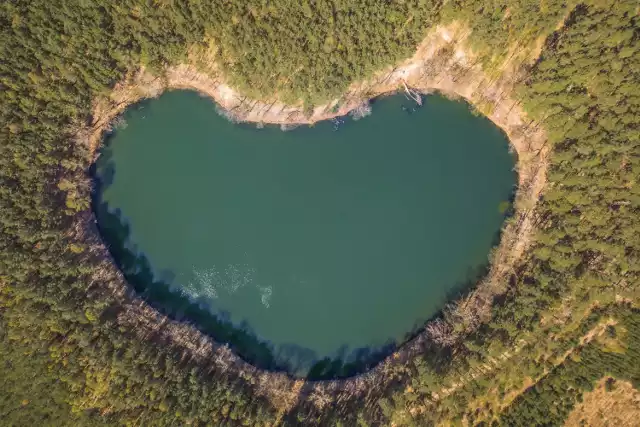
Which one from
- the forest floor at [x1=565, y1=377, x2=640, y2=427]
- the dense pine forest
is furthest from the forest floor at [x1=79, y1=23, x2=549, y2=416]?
the forest floor at [x1=565, y1=377, x2=640, y2=427]

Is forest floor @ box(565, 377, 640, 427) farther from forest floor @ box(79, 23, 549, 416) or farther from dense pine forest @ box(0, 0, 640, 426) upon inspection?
forest floor @ box(79, 23, 549, 416)

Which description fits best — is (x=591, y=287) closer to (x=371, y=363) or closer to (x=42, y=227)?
(x=371, y=363)

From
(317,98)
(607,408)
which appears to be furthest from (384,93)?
(607,408)

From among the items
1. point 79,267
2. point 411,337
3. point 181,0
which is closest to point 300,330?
point 411,337

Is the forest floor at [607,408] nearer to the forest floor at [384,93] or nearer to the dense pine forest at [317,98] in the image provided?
the dense pine forest at [317,98]

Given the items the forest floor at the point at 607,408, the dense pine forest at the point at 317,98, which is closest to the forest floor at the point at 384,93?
the dense pine forest at the point at 317,98

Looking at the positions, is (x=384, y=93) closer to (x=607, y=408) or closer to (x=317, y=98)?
(x=317, y=98)
